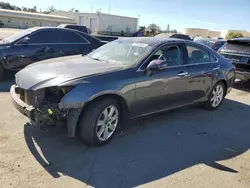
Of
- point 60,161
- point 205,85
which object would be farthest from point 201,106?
point 60,161

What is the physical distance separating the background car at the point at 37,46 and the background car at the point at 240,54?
4.97 m

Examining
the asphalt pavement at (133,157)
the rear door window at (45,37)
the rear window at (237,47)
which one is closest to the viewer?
the asphalt pavement at (133,157)

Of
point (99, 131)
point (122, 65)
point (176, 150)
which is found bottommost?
point (176, 150)

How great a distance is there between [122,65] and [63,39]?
4603 mm

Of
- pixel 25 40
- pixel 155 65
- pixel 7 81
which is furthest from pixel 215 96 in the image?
pixel 7 81

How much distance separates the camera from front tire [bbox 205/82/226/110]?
20.2 ft

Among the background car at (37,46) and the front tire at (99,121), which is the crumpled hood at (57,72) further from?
the background car at (37,46)

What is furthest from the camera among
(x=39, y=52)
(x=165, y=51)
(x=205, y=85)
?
(x=39, y=52)

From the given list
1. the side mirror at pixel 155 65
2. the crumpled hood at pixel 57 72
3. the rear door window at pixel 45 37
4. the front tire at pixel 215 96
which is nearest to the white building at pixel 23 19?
the rear door window at pixel 45 37

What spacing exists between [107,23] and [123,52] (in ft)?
161

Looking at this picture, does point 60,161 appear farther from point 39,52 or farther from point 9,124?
point 39,52

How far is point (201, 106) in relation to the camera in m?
6.41

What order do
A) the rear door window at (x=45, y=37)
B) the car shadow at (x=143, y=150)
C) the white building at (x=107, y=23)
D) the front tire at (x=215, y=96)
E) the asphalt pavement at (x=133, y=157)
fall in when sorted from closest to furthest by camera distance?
1. the asphalt pavement at (x=133, y=157)
2. the car shadow at (x=143, y=150)
3. the front tire at (x=215, y=96)
4. the rear door window at (x=45, y=37)
5. the white building at (x=107, y=23)

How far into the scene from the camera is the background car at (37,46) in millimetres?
7299
